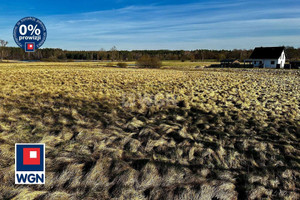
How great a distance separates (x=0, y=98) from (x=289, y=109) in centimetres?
1382

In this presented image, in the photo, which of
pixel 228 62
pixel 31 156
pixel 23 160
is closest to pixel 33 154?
pixel 31 156

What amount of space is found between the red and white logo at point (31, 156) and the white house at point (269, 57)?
59.1 metres

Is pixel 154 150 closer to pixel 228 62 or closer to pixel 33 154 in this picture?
pixel 33 154

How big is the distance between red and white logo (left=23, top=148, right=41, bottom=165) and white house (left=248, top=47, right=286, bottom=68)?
2325 inches

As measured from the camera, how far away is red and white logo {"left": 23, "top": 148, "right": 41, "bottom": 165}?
4.32m

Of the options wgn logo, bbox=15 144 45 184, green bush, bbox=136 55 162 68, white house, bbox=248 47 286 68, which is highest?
white house, bbox=248 47 286 68

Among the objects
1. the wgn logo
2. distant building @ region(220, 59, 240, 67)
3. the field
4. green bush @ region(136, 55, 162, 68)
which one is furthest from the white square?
distant building @ region(220, 59, 240, 67)

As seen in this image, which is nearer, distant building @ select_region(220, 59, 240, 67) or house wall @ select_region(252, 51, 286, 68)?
house wall @ select_region(252, 51, 286, 68)

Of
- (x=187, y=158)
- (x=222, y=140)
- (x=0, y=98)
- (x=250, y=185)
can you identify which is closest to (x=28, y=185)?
(x=187, y=158)

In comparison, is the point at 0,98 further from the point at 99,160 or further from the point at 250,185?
the point at 250,185

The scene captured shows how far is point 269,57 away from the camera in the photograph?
5325 centimetres

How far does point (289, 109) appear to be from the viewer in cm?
929

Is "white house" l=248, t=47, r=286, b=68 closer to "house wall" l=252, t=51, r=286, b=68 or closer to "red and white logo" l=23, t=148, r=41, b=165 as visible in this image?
"house wall" l=252, t=51, r=286, b=68

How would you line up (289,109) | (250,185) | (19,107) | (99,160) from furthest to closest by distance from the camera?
(289,109)
(19,107)
(99,160)
(250,185)
